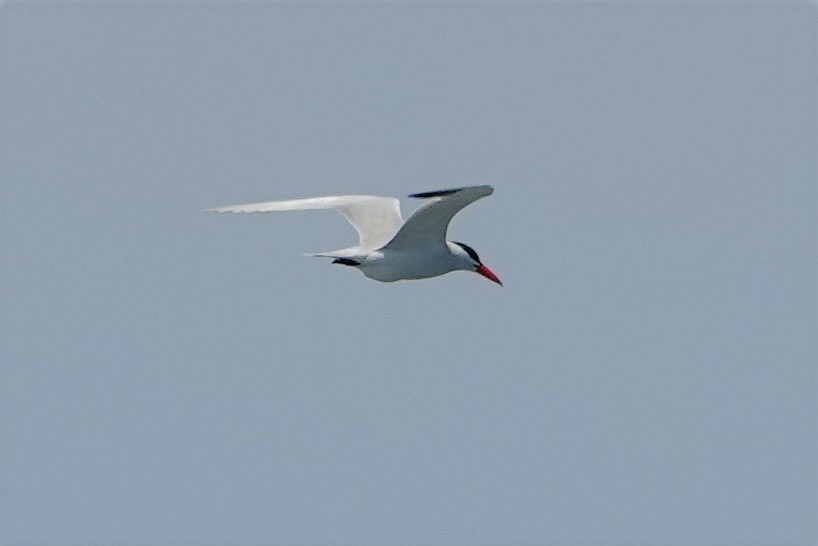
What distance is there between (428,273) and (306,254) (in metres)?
1.29

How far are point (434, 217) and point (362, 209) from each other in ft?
7.89

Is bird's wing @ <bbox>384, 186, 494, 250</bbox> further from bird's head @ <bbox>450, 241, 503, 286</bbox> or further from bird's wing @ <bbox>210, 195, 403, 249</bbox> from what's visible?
bird's wing @ <bbox>210, 195, 403, 249</bbox>

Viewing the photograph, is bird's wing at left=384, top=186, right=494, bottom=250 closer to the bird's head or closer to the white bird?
the white bird

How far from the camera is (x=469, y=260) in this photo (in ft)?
52.5

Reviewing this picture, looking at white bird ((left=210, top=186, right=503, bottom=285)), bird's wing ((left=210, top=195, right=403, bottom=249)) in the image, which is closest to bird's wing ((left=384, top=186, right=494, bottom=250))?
white bird ((left=210, top=186, right=503, bottom=285))

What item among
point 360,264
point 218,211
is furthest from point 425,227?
point 218,211

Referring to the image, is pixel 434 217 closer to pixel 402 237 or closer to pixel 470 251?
pixel 402 237

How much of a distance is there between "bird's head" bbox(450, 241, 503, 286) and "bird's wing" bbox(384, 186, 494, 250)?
0.49 m

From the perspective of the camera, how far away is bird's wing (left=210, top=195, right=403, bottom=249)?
16.2 meters

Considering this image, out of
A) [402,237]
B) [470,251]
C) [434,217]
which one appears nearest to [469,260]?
[470,251]

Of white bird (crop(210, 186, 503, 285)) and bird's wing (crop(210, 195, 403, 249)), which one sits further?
bird's wing (crop(210, 195, 403, 249))

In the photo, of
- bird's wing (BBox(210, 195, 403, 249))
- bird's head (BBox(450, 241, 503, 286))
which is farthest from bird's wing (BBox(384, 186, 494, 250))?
bird's wing (BBox(210, 195, 403, 249))

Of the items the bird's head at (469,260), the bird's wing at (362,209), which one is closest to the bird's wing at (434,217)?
the bird's head at (469,260)

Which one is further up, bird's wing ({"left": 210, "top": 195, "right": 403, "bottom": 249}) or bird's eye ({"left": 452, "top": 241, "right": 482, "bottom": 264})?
bird's wing ({"left": 210, "top": 195, "right": 403, "bottom": 249})
